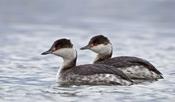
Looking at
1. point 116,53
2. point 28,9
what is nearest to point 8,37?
point 116,53

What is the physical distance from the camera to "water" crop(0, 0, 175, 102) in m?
16.0

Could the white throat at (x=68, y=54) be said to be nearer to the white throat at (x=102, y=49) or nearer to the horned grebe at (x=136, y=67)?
the horned grebe at (x=136, y=67)

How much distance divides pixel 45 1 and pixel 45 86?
78.8 ft

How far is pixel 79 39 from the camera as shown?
95.6 feet

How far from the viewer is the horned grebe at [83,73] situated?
17.1m

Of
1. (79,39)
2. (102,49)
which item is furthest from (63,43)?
(79,39)

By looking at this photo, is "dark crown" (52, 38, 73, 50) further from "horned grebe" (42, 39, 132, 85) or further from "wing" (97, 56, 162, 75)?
"wing" (97, 56, 162, 75)

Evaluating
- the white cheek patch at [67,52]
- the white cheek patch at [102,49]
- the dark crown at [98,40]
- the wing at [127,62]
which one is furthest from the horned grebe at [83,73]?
the white cheek patch at [102,49]

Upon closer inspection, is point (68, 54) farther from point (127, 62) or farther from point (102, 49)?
point (102, 49)

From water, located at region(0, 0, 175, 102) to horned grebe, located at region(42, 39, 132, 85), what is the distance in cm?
30

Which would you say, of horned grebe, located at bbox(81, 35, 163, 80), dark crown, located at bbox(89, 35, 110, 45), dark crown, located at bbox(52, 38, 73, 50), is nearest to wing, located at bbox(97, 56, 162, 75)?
horned grebe, located at bbox(81, 35, 163, 80)

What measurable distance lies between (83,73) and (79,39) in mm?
11766

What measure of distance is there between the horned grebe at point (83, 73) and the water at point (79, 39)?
0.30m

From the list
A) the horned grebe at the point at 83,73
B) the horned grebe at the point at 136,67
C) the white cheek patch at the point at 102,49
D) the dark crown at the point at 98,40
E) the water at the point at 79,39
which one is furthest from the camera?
the white cheek patch at the point at 102,49
